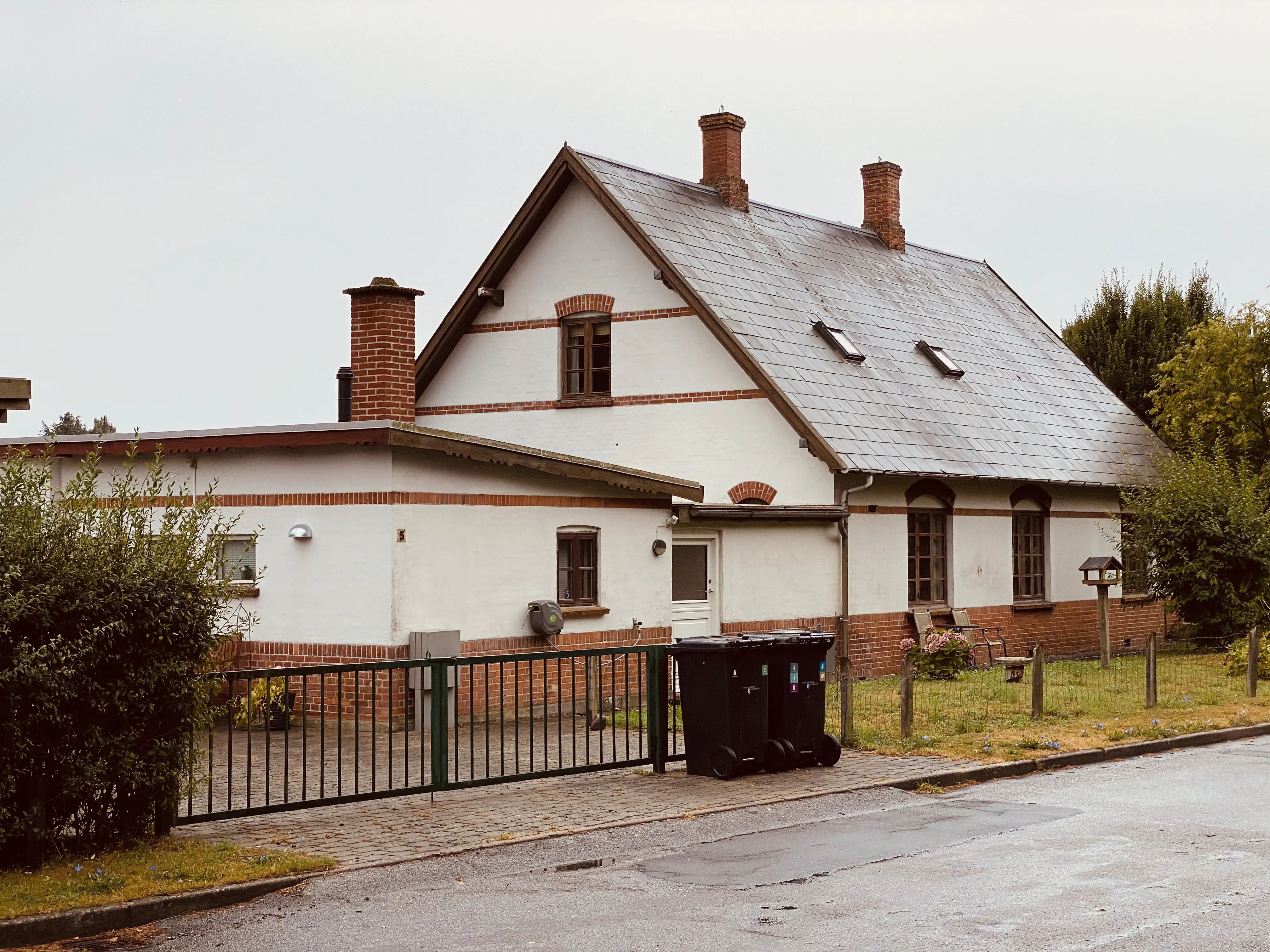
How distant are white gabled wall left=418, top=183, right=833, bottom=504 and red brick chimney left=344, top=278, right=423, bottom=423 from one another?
6.28 meters

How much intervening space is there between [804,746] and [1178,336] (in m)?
32.0

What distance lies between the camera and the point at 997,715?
16484 millimetres

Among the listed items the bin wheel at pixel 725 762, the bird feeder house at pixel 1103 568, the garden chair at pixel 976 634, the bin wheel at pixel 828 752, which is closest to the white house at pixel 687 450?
the garden chair at pixel 976 634

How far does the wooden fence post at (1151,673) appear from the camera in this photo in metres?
17.3

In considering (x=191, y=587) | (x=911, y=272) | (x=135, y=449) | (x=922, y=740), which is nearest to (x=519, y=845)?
(x=191, y=587)

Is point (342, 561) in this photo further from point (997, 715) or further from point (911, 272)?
point (911, 272)

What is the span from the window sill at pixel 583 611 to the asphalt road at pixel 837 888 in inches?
256

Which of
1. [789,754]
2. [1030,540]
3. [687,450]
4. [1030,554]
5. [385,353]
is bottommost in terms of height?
[789,754]

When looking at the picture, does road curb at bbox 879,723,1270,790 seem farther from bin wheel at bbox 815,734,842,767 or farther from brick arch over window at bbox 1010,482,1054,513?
brick arch over window at bbox 1010,482,1054,513

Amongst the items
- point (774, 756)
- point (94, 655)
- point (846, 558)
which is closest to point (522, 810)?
point (774, 756)

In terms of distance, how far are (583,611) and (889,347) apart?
10768mm

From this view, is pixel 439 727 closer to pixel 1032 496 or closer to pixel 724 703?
pixel 724 703

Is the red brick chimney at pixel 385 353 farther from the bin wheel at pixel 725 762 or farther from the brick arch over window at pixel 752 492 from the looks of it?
the bin wheel at pixel 725 762

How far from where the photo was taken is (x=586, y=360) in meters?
25.1
